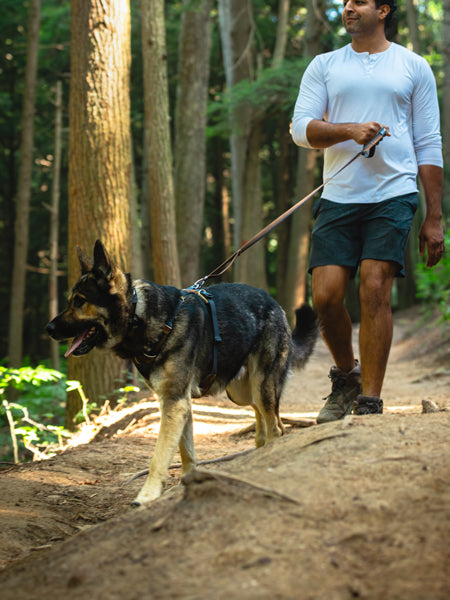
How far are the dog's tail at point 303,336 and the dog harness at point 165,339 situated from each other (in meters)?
1.12

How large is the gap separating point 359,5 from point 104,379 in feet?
17.1

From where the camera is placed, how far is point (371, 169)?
15.3ft

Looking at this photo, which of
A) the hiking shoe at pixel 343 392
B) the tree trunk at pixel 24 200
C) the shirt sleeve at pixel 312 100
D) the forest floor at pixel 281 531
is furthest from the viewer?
the tree trunk at pixel 24 200

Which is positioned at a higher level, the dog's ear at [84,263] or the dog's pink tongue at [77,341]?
the dog's ear at [84,263]

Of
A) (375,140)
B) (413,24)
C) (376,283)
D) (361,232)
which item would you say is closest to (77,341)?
(376,283)

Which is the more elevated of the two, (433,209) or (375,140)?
(375,140)

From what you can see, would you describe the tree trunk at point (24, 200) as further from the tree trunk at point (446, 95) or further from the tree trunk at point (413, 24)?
the tree trunk at point (413, 24)

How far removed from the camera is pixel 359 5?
465cm

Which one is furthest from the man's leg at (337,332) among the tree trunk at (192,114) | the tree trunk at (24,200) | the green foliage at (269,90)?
the tree trunk at (24,200)

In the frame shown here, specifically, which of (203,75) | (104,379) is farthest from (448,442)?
(203,75)

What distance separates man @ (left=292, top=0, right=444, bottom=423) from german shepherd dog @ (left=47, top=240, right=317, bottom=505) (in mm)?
722

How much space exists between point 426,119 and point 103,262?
2.68m

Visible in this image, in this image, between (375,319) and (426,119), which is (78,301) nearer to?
(375,319)

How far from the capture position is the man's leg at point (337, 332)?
4773 millimetres
